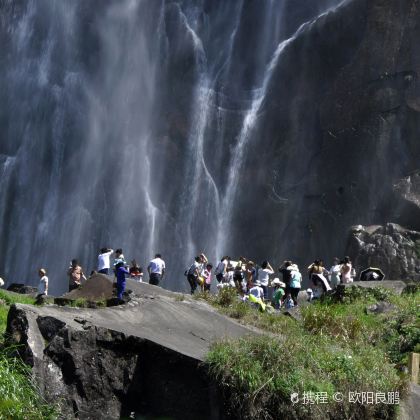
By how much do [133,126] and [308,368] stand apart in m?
30.5

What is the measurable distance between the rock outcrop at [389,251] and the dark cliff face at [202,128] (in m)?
1.45

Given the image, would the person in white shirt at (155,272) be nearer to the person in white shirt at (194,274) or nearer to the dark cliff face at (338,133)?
the person in white shirt at (194,274)

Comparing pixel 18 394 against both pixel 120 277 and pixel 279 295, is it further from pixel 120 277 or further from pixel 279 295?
pixel 279 295

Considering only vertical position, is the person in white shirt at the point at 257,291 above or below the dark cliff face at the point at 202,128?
below

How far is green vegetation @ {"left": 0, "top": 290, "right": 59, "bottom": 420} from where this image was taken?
34.1 ft

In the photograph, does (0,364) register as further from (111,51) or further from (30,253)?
(111,51)

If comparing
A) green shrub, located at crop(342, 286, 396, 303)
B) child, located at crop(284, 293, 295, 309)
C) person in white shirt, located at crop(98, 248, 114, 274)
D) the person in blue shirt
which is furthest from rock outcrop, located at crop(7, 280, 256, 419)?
person in white shirt, located at crop(98, 248, 114, 274)

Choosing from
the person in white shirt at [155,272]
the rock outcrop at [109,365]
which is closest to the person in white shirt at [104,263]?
the person in white shirt at [155,272]

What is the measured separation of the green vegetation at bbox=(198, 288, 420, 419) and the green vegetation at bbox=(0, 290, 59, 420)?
260 centimetres

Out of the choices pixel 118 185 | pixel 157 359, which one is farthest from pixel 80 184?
pixel 157 359

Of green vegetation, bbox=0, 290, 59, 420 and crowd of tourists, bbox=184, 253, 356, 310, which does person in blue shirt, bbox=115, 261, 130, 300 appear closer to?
crowd of tourists, bbox=184, 253, 356, 310

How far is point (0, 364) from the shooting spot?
11219mm

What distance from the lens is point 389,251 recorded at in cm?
3102

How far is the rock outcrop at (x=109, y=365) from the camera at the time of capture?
12281 millimetres
